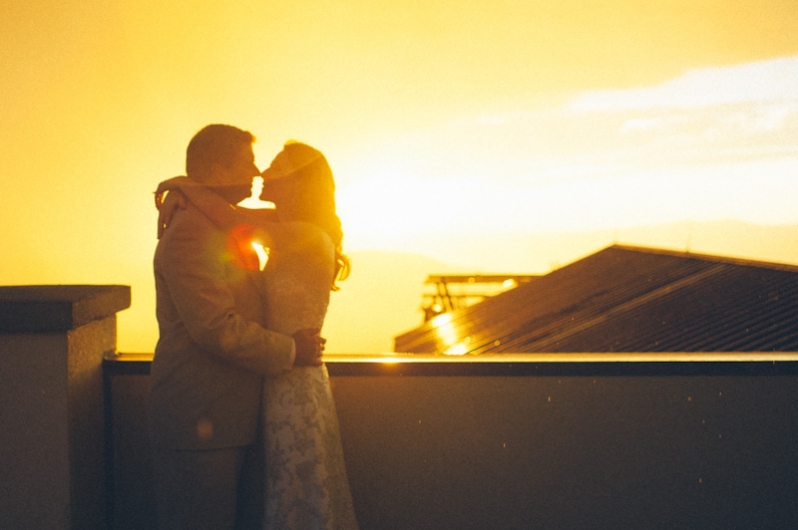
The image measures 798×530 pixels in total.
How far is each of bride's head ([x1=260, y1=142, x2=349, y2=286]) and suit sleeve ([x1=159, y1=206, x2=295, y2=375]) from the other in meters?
0.24

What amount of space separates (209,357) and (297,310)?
0.27 m

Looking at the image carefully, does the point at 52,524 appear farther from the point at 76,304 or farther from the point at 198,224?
the point at 198,224

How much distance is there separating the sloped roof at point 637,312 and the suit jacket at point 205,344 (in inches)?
347

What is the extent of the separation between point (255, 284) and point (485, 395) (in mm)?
955

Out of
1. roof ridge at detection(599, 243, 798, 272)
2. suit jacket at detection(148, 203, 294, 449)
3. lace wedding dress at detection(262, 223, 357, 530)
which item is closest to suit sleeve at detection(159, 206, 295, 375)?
suit jacket at detection(148, 203, 294, 449)

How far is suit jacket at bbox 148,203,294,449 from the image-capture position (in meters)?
1.55

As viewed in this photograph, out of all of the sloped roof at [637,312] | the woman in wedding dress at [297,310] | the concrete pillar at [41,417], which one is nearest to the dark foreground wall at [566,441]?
the concrete pillar at [41,417]

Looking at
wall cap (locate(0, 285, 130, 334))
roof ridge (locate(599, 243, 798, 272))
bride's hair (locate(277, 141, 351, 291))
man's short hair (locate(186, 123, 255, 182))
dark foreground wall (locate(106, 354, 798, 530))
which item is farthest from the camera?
roof ridge (locate(599, 243, 798, 272))

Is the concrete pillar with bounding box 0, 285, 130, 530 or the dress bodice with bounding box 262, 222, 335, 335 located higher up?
the dress bodice with bounding box 262, 222, 335, 335

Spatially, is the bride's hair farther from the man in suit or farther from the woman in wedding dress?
the man in suit

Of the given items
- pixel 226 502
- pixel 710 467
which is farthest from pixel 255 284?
pixel 710 467

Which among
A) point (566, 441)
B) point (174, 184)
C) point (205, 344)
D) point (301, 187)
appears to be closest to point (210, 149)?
A: point (174, 184)

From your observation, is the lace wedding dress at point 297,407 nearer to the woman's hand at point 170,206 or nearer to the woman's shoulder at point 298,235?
the woman's shoulder at point 298,235

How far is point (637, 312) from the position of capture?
40.5ft
